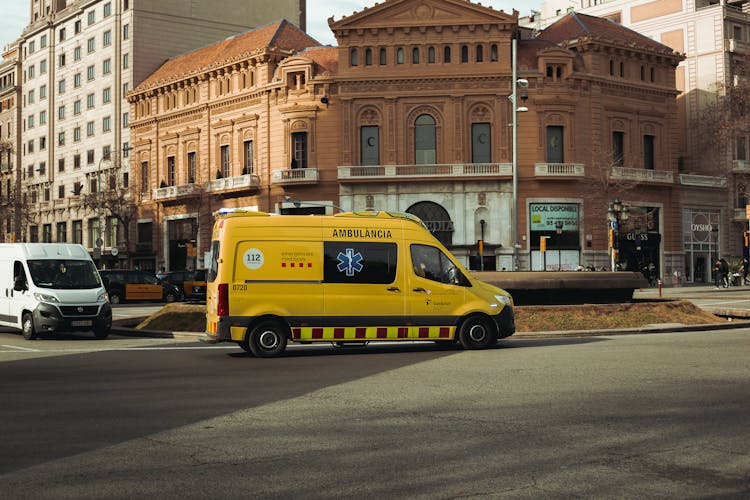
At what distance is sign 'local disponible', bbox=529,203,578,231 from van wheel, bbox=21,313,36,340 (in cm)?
4013

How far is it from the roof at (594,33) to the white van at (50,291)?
1749 inches

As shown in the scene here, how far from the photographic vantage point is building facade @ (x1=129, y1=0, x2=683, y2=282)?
57938 mm

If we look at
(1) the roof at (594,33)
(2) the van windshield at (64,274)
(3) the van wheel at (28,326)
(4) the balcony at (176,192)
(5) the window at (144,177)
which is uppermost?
(1) the roof at (594,33)

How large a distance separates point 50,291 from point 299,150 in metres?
39.7

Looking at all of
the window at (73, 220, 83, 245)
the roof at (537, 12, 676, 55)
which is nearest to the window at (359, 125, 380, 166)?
the roof at (537, 12, 676, 55)

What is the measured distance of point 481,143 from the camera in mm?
58688

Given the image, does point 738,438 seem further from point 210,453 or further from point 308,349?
point 308,349

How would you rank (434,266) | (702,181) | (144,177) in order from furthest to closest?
(144,177) → (702,181) → (434,266)

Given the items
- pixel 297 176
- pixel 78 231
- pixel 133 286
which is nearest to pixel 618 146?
pixel 297 176

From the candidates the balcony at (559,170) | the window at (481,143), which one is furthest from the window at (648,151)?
the window at (481,143)

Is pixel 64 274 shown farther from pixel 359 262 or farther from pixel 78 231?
pixel 78 231

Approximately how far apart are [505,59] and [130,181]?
107 feet

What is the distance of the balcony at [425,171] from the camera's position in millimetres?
57562

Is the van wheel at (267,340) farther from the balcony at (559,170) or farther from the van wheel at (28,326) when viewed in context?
the balcony at (559,170)
